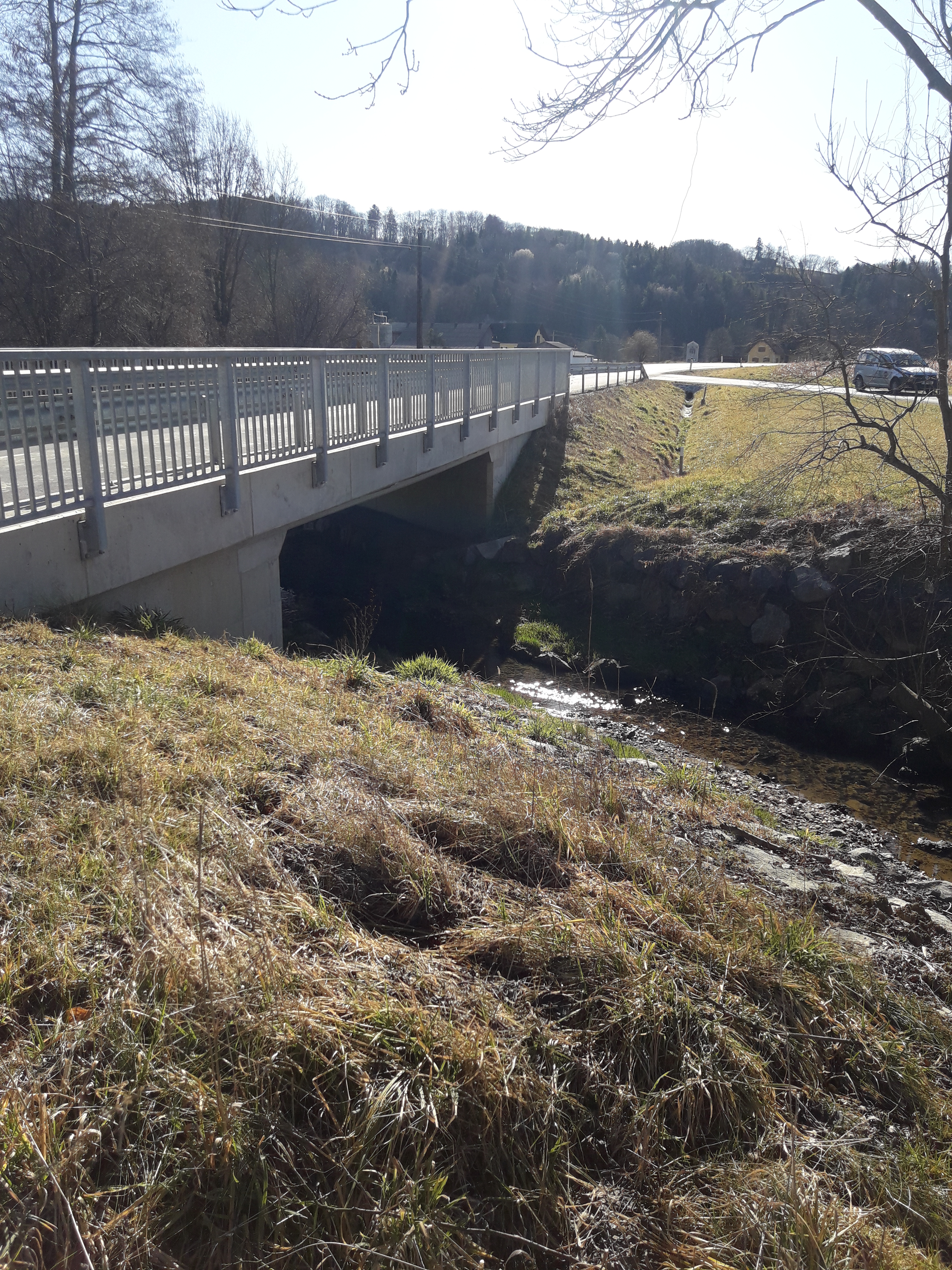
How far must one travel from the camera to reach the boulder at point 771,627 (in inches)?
561

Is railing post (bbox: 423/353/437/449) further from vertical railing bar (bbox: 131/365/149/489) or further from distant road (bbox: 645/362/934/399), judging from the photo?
vertical railing bar (bbox: 131/365/149/489)

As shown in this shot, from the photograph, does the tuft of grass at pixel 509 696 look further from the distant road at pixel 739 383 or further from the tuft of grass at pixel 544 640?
the distant road at pixel 739 383

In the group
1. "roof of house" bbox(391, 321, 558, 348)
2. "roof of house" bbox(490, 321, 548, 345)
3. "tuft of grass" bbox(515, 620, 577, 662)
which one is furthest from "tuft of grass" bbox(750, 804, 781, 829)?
"roof of house" bbox(490, 321, 548, 345)

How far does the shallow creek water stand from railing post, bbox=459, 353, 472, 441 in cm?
537

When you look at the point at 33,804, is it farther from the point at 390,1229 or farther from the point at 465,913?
the point at 390,1229

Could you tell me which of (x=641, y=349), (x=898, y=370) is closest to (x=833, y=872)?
(x=898, y=370)

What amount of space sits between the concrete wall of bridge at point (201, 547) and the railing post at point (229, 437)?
4.4 inches

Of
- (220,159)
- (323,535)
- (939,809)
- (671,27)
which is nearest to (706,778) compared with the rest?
(939,809)

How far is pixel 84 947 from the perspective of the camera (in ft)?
8.79

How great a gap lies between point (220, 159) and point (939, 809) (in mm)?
41103

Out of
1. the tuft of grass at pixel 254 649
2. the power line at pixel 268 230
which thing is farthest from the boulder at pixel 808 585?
the power line at pixel 268 230

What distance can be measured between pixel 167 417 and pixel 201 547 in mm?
1338

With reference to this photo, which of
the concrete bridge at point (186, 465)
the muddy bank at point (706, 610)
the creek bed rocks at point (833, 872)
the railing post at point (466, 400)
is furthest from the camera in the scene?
the railing post at point (466, 400)

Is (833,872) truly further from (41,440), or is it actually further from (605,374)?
(605,374)
